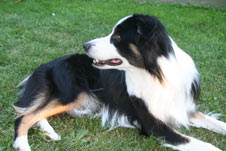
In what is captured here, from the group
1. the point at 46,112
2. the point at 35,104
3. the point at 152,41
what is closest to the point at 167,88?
the point at 152,41

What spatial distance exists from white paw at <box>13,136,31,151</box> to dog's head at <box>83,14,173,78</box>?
43.0 inches

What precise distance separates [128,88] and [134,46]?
21.4 inches

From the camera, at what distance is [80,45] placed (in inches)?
220

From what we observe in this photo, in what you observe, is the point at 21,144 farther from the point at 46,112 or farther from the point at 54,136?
the point at 46,112

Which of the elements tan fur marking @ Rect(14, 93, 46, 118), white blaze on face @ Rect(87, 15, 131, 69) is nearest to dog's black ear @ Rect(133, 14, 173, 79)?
white blaze on face @ Rect(87, 15, 131, 69)

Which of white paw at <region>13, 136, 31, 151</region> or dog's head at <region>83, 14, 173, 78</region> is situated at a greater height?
dog's head at <region>83, 14, 173, 78</region>

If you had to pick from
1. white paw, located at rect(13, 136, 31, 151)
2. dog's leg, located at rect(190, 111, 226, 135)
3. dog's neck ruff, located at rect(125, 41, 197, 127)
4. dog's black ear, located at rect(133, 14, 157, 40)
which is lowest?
dog's leg, located at rect(190, 111, 226, 135)

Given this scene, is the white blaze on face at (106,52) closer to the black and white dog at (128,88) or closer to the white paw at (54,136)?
the black and white dog at (128,88)

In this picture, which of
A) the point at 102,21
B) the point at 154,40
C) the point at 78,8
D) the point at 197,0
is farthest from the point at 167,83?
the point at 197,0

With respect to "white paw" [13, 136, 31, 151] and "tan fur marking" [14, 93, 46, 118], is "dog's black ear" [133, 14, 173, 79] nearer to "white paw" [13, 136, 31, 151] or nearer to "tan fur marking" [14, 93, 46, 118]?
"tan fur marking" [14, 93, 46, 118]

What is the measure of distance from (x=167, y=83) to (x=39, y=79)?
64.9 inches

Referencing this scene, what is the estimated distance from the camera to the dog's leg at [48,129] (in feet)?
8.95

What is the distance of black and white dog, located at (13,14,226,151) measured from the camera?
250 cm

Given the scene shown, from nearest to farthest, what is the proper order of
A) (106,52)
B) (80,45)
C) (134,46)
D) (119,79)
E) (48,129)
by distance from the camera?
(134,46) → (106,52) → (48,129) → (119,79) → (80,45)
